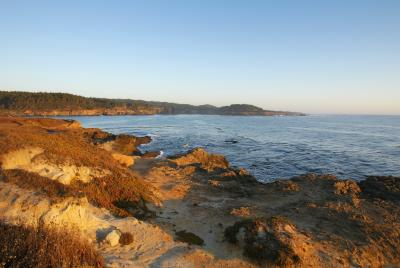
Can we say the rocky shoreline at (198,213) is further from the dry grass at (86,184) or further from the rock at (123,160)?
the rock at (123,160)

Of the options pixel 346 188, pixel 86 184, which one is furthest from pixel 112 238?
pixel 346 188

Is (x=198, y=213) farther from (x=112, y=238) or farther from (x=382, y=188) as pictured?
(x=382, y=188)

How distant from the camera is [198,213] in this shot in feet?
54.7

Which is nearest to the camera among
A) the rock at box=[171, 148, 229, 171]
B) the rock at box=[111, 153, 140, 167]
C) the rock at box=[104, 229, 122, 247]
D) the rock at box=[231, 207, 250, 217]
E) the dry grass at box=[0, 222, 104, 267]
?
the dry grass at box=[0, 222, 104, 267]

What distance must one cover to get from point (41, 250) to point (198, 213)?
1057cm

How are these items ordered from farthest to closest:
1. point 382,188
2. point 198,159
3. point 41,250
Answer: point 198,159 < point 382,188 < point 41,250

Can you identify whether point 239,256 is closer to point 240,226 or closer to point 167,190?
point 240,226

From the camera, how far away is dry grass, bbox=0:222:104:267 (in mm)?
6773

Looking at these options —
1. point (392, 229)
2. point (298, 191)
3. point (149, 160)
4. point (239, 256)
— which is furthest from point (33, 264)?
point (149, 160)

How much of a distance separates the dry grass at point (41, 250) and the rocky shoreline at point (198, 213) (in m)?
1.39

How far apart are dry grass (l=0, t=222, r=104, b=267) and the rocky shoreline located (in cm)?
139

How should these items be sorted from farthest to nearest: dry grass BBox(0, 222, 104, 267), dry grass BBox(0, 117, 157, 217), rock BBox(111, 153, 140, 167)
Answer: rock BBox(111, 153, 140, 167)
dry grass BBox(0, 117, 157, 217)
dry grass BBox(0, 222, 104, 267)

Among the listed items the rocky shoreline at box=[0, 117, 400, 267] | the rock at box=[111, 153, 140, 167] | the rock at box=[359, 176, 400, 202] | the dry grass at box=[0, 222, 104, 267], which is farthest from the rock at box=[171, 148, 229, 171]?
the dry grass at box=[0, 222, 104, 267]

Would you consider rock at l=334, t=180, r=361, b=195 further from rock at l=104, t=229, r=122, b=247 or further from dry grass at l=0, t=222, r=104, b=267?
dry grass at l=0, t=222, r=104, b=267
